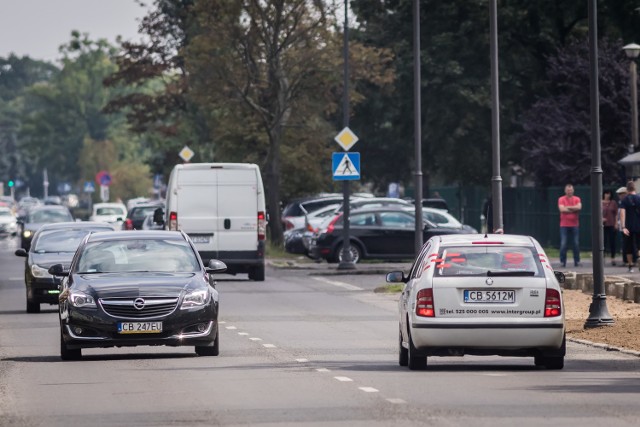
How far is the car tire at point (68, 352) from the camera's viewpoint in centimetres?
2000

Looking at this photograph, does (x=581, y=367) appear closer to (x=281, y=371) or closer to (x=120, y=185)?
(x=281, y=371)

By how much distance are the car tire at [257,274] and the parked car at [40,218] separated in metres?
17.5

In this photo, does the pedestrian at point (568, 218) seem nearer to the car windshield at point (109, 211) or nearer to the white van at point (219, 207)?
the white van at point (219, 207)

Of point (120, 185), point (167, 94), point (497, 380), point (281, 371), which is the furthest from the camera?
point (120, 185)

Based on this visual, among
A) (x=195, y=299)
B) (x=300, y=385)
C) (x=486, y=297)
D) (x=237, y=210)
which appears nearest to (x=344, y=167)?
(x=237, y=210)

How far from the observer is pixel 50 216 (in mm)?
58906

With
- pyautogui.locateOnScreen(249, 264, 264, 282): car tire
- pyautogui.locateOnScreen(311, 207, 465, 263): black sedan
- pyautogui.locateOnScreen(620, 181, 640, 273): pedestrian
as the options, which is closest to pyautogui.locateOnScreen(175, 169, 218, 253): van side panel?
pyautogui.locateOnScreen(249, 264, 264, 282): car tire

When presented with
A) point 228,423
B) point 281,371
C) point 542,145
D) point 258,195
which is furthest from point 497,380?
point 542,145

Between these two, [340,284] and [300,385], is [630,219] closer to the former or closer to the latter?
[340,284]

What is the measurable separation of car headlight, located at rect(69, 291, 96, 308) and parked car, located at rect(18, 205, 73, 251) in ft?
120

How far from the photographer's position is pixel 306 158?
201ft

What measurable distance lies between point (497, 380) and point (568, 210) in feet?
77.9

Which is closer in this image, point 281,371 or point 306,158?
point 281,371

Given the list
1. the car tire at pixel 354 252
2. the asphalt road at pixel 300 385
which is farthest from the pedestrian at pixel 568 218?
the asphalt road at pixel 300 385
